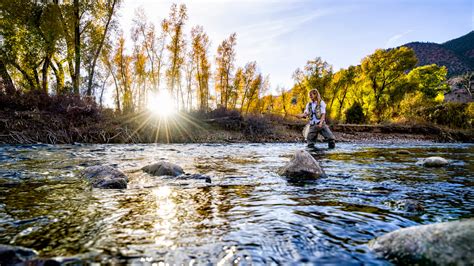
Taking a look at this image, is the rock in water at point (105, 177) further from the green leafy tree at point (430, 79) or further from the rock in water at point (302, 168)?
the green leafy tree at point (430, 79)

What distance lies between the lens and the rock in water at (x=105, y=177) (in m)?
3.71

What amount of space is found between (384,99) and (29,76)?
56.9m

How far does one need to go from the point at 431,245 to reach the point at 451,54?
21023cm

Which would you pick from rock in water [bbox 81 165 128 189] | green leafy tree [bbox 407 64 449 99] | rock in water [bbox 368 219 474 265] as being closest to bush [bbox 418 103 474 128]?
green leafy tree [bbox 407 64 449 99]

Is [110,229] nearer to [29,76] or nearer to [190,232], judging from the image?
[190,232]

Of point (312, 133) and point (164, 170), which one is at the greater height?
point (312, 133)

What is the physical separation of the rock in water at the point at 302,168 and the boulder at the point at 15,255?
12.4ft

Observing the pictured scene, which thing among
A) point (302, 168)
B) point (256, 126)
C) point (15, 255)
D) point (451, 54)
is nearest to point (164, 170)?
point (302, 168)

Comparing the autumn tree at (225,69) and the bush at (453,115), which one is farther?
the autumn tree at (225,69)

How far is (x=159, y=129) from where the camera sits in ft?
59.1

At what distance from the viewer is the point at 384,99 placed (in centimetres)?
5391

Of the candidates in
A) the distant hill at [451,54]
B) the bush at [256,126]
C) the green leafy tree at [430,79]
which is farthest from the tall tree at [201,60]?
the distant hill at [451,54]

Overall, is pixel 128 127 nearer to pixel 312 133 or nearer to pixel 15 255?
pixel 312 133

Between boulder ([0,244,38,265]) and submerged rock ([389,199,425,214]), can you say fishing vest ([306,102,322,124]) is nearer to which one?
submerged rock ([389,199,425,214])
